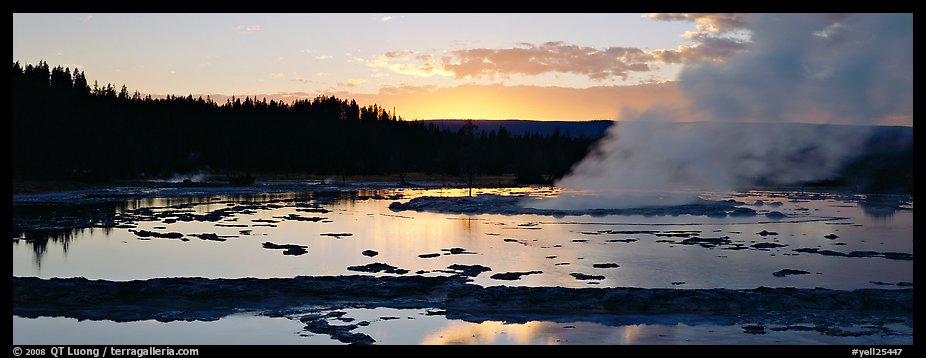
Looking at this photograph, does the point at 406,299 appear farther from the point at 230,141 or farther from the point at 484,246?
the point at 230,141

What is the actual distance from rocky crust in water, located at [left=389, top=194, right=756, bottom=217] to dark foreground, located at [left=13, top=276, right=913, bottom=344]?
2345cm

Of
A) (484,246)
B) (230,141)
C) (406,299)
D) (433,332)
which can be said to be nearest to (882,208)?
(484,246)

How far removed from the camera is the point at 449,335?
540 inches

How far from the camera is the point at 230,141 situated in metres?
126

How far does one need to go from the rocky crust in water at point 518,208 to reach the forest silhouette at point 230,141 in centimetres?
3047

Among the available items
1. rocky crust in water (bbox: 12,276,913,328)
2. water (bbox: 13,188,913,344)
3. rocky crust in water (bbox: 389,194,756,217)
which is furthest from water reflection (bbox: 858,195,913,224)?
rocky crust in water (bbox: 12,276,913,328)

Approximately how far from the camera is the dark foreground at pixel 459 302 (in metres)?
15.2

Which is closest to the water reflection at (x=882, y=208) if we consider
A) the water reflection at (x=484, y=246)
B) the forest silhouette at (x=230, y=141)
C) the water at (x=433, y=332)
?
the water reflection at (x=484, y=246)

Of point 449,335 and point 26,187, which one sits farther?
point 26,187

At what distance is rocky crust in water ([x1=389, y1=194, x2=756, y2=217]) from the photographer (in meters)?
40.3

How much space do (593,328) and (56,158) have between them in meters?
73.6

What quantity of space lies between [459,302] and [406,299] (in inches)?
49.3
